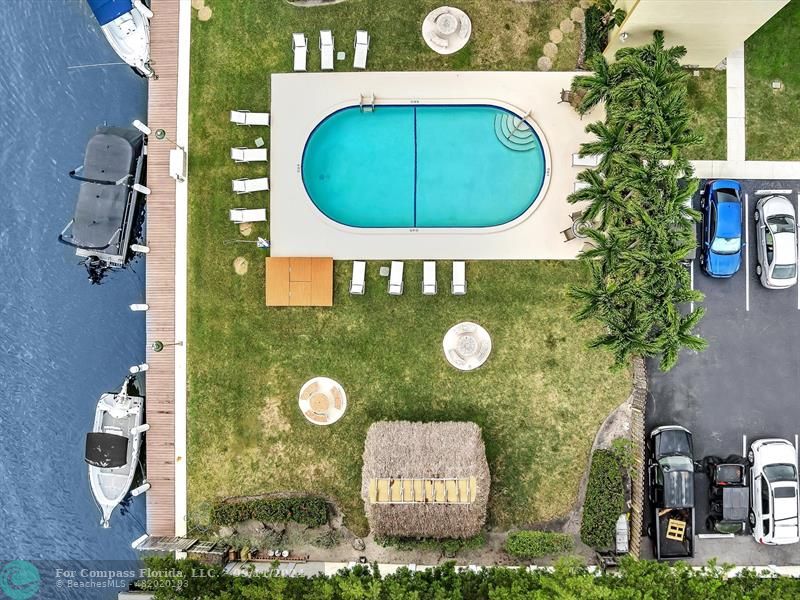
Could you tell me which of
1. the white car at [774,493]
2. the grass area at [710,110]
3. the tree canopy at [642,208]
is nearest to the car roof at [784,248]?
the grass area at [710,110]

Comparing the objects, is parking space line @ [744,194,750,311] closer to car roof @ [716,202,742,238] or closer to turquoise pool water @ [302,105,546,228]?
car roof @ [716,202,742,238]

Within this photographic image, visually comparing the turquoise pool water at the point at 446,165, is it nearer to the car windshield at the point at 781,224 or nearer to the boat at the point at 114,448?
the car windshield at the point at 781,224

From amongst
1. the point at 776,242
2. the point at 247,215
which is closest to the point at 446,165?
the point at 247,215

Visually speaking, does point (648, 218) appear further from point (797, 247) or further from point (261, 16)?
point (261, 16)

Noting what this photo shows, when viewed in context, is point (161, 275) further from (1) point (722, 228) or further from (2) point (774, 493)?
(2) point (774, 493)

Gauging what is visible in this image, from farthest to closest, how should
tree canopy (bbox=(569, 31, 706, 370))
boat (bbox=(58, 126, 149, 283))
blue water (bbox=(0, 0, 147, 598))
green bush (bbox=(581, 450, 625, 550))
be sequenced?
blue water (bbox=(0, 0, 147, 598))
boat (bbox=(58, 126, 149, 283))
green bush (bbox=(581, 450, 625, 550))
tree canopy (bbox=(569, 31, 706, 370))

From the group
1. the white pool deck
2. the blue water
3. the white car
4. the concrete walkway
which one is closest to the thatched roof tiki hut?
the white pool deck

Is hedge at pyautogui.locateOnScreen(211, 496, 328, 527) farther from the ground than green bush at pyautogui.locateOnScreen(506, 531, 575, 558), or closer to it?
farther from the ground
